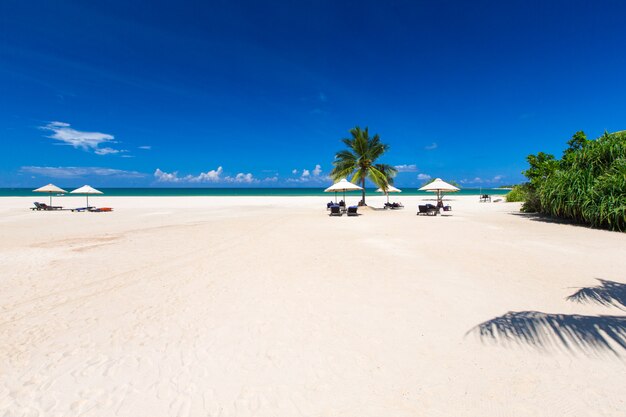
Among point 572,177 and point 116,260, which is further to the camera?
point 572,177

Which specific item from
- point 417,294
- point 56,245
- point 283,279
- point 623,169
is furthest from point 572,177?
point 56,245

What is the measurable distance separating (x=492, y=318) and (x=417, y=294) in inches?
45.4

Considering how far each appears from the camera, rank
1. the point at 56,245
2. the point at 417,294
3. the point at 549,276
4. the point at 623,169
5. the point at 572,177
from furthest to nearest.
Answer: the point at 572,177, the point at 623,169, the point at 56,245, the point at 549,276, the point at 417,294

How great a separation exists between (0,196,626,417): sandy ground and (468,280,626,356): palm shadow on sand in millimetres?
26

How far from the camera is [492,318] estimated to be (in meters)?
4.05

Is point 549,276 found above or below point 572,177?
below

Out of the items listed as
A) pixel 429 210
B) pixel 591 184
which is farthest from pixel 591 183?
pixel 429 210

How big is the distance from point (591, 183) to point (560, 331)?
38.2 ft

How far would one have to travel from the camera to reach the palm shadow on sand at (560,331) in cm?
332

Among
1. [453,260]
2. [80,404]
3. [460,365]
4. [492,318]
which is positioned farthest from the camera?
[453,260]

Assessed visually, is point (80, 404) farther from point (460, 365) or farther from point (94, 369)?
point (460, 365)

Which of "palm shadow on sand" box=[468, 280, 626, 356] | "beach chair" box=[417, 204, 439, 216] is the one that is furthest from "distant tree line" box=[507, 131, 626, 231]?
"palm shadow on sand" box=[468, 280, 626, 356]

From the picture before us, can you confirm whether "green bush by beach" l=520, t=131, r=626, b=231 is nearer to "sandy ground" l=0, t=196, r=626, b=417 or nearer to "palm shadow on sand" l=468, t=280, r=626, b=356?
"sandy ground" l=0, t=196, r=626, b=417

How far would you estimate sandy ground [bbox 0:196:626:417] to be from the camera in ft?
8.57
